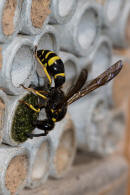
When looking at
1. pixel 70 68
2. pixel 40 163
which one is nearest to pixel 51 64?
pixel 70 68

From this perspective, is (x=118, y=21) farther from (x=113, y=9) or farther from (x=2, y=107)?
(x=2, y=107)

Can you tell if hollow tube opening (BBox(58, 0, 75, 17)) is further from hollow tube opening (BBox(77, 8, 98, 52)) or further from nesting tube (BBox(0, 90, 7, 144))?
nesting tube (BBox(0, 90, 7, 144))

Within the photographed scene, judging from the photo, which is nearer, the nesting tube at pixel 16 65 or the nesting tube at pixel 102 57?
the nesting tube at pixel 16 65

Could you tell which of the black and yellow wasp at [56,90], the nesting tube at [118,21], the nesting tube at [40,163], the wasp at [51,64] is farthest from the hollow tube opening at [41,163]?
the nesting tube at [118,21]

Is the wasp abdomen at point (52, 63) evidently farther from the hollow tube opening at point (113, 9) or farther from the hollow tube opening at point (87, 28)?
the hollow tube opening at point (113, 9)

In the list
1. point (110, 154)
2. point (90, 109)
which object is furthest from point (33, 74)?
point (110, 154)

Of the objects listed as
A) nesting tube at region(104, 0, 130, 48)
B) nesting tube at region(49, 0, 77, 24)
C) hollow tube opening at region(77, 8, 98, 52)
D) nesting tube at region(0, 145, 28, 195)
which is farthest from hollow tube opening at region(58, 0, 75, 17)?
nesting tube at region(0, 145, 28, 195)
